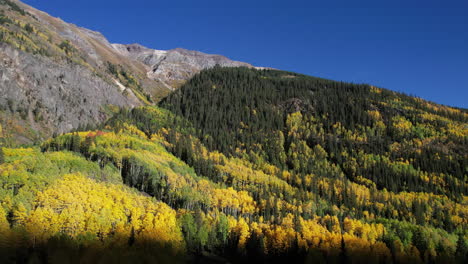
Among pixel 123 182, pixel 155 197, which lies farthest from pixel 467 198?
pixel 123 182

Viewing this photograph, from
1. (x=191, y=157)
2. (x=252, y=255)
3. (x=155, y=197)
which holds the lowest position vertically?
(x=252, y=255)

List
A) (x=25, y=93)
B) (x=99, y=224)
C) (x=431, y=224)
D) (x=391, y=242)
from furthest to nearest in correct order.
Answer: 1. (x=25, y=93)
2. (x=431, y=224)
3. (x=391, y=242)
4. (x=99, y=224)

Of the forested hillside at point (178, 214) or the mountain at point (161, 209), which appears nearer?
the forested hillside at point (178, 214)

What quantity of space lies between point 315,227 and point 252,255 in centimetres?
3724

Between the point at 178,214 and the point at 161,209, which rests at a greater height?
the point at 161,209

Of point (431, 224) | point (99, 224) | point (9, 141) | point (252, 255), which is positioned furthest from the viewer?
point (431, 224)

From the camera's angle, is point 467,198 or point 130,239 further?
point 467,198

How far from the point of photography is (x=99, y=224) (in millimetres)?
78062

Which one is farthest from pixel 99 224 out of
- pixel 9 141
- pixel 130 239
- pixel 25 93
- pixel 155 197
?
pixel 25 93

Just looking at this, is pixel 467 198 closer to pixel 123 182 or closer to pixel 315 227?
pixel 315 227

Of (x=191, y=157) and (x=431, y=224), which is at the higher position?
(x=191, y=157)

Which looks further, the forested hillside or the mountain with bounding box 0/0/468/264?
the mountain with bounding box 0/0/468/264

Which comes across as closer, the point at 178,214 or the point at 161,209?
the point at 161,209

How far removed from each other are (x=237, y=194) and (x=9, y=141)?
351 ft
